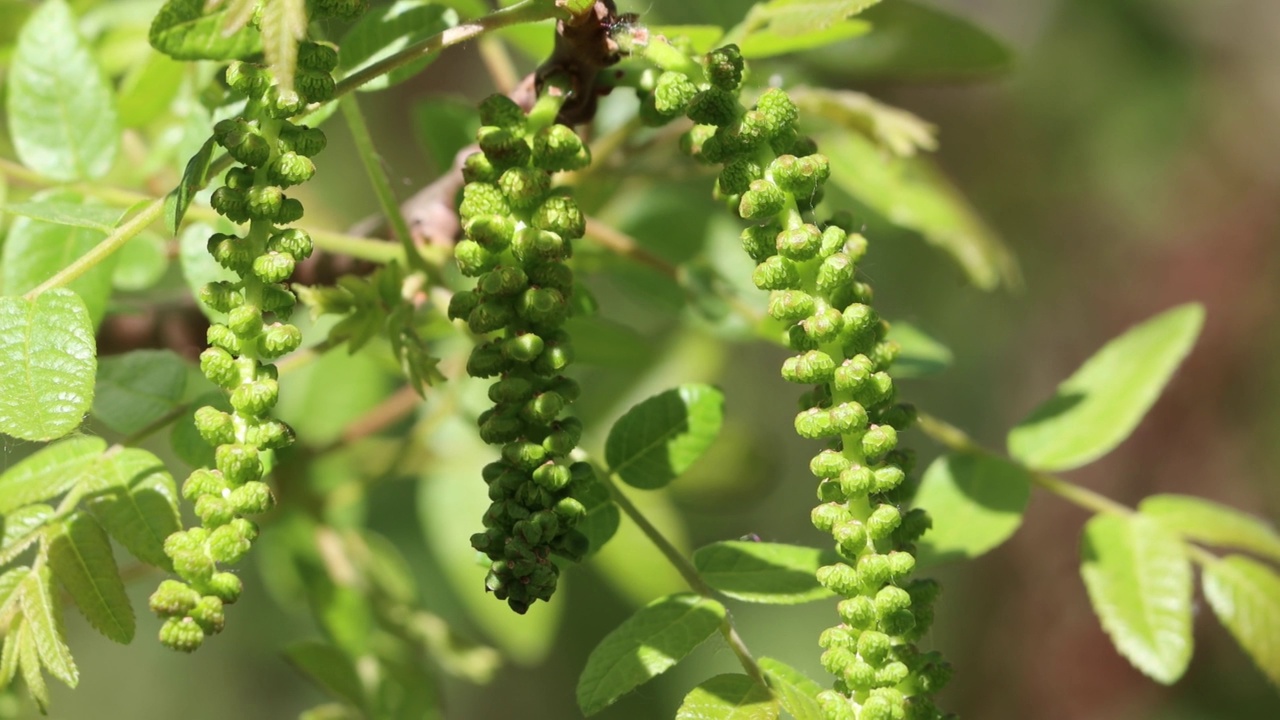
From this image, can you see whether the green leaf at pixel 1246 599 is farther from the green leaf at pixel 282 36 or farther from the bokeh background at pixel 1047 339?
the bokeh background at pixel 1047 339

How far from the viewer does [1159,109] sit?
5.44 m

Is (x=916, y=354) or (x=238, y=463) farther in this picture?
(x=916, y=354)

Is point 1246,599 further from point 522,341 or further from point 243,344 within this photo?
point 243,344

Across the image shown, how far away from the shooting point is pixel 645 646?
3.98 feet

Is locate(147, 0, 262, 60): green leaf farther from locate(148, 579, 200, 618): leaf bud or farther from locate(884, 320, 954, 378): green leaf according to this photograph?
locate(884, 320, 954, 378): green leaf

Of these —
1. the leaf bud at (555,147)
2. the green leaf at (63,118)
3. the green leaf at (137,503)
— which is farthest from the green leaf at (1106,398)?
the green leaf at (63,118)

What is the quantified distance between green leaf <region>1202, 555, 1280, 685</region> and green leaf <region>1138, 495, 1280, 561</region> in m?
0.03

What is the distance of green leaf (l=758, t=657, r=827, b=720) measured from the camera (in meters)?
1.14

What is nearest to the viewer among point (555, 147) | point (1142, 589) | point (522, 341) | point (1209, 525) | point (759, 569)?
point (522, 341)

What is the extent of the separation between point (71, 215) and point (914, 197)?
4.60ft

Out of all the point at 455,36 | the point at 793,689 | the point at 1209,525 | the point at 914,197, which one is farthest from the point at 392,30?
the point at 1209,525

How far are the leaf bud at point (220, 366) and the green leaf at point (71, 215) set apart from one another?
313mm

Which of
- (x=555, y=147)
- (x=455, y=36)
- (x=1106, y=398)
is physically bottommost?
(x=1106, y=398)

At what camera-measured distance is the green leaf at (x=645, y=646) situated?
1.16 metres
